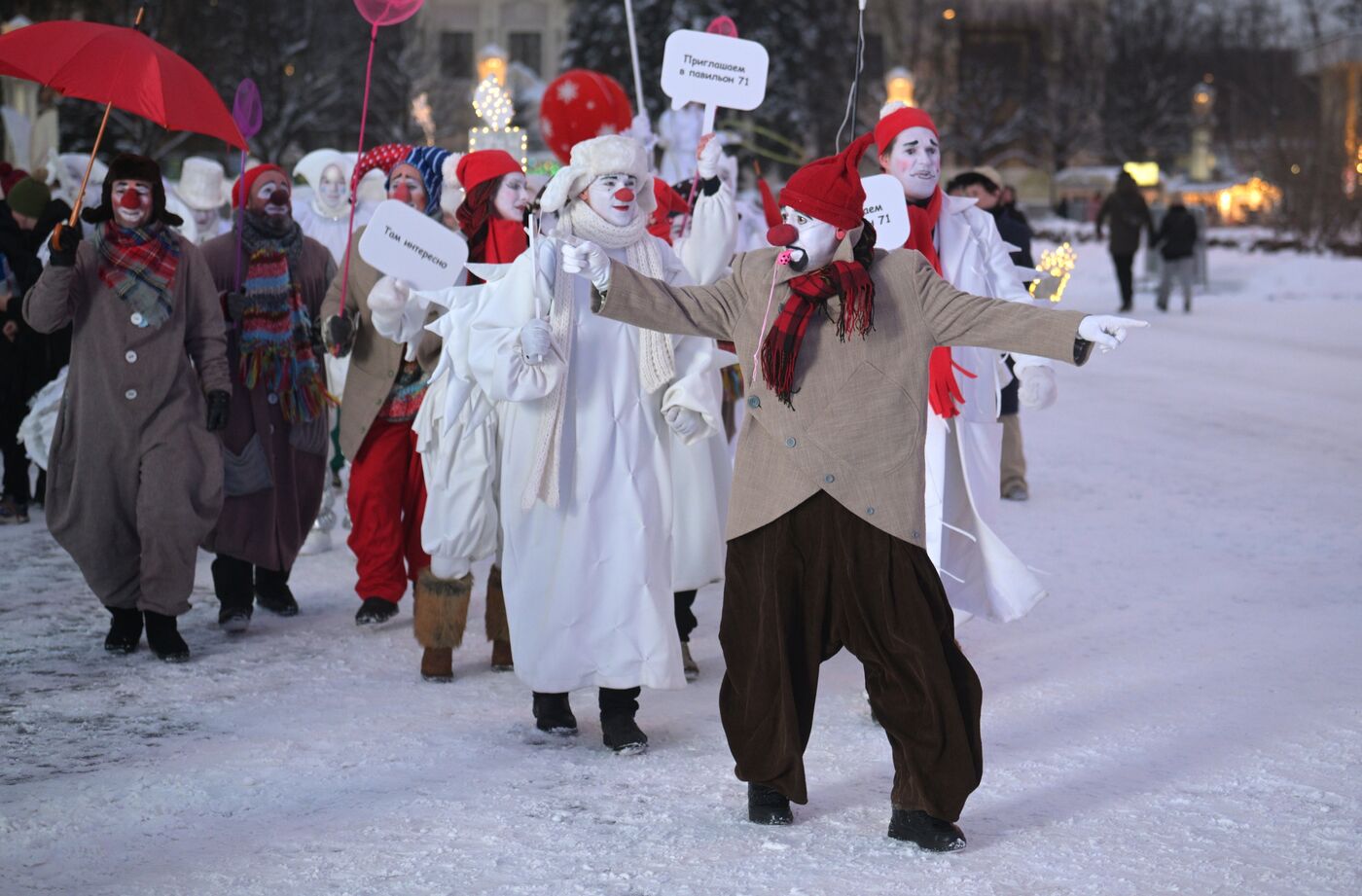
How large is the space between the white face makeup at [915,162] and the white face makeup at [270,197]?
273 cm

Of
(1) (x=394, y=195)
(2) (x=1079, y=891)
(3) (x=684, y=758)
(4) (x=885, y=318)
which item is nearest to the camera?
(2) (x=1079, y=891)

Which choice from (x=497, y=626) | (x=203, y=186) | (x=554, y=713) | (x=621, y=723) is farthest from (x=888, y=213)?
(x=203, y=186)

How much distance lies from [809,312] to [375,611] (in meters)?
3.19

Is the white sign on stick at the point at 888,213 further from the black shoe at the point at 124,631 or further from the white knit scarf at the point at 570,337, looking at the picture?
the black shoe at the point at 124,631

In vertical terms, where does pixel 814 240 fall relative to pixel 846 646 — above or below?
above

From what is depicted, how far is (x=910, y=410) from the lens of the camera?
15.7 ft

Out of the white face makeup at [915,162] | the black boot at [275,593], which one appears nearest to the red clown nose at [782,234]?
the white face makeup at [915,162]

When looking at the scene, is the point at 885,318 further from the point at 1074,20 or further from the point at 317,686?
the point at 1074,20

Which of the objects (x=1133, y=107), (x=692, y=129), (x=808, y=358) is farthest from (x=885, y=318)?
(x=1133, y=107)

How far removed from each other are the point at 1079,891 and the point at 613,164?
103 inches

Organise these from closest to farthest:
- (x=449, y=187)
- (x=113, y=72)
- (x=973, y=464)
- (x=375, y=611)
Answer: (x=973, y=464)
(x=113, y=72)
(x=375, y=611)
(x=449, y=187)

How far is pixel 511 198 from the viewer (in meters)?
6.62

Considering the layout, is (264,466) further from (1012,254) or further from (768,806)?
(1012,254)

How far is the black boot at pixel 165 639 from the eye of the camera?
680 centimetres
